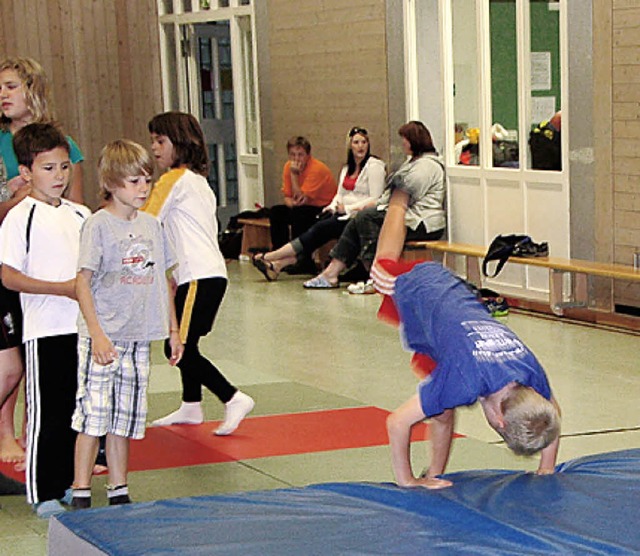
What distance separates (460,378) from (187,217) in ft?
7.86

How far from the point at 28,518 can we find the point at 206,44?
11198 mm

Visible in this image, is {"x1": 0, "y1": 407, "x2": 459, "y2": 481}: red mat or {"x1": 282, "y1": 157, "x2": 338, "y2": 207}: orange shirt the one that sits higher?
{"x1": 282, "y1": 157, "x2": 338, "y2": 207}: orange shirt

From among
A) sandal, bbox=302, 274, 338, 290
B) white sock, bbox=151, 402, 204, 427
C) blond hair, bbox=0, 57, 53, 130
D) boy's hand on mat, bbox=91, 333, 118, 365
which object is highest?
blond hair, bbox=0, 57, 53, 130

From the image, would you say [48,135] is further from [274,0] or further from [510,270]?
[274,0]

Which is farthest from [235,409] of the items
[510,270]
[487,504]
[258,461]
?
[510,270]

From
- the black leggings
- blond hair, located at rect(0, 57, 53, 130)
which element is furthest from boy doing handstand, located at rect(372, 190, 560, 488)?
blond hair, located at rect(0, 57, 53, 130)

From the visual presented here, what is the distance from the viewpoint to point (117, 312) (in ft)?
15.5

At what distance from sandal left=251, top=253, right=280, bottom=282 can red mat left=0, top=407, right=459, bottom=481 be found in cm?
515

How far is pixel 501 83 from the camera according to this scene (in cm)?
1012

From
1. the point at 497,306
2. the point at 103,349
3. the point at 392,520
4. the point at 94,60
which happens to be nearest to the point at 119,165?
the point at 103,349

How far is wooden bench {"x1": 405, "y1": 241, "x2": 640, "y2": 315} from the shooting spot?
8492mm

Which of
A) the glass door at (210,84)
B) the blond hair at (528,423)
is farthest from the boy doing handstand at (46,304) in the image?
the glass door at (210,84)

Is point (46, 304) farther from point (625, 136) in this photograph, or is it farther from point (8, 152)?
point (625, 136)

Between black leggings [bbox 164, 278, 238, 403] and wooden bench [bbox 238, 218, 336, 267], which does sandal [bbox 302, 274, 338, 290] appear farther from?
black leggings [bbox 164, 278, 238, 403]
